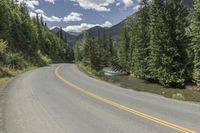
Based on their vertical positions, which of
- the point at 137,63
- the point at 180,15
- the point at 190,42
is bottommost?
the point at 137,63

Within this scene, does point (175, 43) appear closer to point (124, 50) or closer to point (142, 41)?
point (142, 41)

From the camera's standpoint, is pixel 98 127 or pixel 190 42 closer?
pixel 98 127

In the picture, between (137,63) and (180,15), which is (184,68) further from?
(137,63)

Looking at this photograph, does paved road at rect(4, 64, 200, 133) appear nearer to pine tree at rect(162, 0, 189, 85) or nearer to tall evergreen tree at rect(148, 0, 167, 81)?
pine tree at rect(162, 0, 189, 85)

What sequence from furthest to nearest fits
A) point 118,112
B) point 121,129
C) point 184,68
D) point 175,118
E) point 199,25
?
point 184,68 < point 199,25 < point 118,112 < point 175,118 < point 121,129

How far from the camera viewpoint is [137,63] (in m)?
56.6

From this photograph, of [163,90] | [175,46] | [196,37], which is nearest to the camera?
[163,90]

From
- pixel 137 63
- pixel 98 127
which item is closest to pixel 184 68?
pixel 137 63

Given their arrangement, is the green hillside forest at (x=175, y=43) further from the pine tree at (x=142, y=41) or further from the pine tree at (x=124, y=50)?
the pine tree at (x=124, y=50)

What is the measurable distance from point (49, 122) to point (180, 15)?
36186 millimetres

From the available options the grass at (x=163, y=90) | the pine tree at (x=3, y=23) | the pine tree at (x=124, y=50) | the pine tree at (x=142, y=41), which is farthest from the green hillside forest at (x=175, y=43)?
the pine tree at (x=124, y=50)

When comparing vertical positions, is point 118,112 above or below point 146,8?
below

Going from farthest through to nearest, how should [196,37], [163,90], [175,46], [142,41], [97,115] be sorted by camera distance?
[142,41], [175,46], [196,37], [163,90], [97,115]

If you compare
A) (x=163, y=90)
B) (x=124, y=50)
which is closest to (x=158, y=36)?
(x=163, y=90)
